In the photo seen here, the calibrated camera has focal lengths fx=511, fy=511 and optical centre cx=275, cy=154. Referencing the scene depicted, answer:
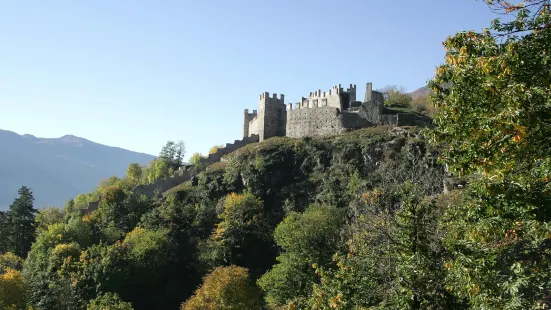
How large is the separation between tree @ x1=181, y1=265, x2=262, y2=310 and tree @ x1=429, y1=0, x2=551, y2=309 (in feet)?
89.8

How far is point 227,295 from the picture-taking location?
121 ft

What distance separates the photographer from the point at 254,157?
6319cm

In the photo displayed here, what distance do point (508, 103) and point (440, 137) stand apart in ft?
6.95

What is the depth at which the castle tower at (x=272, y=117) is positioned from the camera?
2749 inches

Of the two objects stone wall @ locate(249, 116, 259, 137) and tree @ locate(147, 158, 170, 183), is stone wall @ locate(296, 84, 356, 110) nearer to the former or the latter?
stone wall @ locate(249, 116, 259, 137)

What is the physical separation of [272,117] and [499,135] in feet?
201

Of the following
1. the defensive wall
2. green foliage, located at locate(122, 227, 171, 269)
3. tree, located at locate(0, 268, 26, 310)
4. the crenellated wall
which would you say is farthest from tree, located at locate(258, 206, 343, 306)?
the defensive wall

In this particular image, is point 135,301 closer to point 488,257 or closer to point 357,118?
point 357,118

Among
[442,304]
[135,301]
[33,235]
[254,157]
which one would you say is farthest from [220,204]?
[442,304]

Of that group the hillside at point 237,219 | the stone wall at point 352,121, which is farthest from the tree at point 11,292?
the stone wall at point 352,121

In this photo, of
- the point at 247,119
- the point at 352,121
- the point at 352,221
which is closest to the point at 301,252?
the point at 352,221

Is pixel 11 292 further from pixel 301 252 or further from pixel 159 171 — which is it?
pixel 159 171

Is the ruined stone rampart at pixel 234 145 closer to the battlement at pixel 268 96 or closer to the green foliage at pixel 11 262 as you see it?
the battlement at pixel 268 96

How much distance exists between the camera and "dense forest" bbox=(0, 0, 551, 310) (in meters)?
10.0
